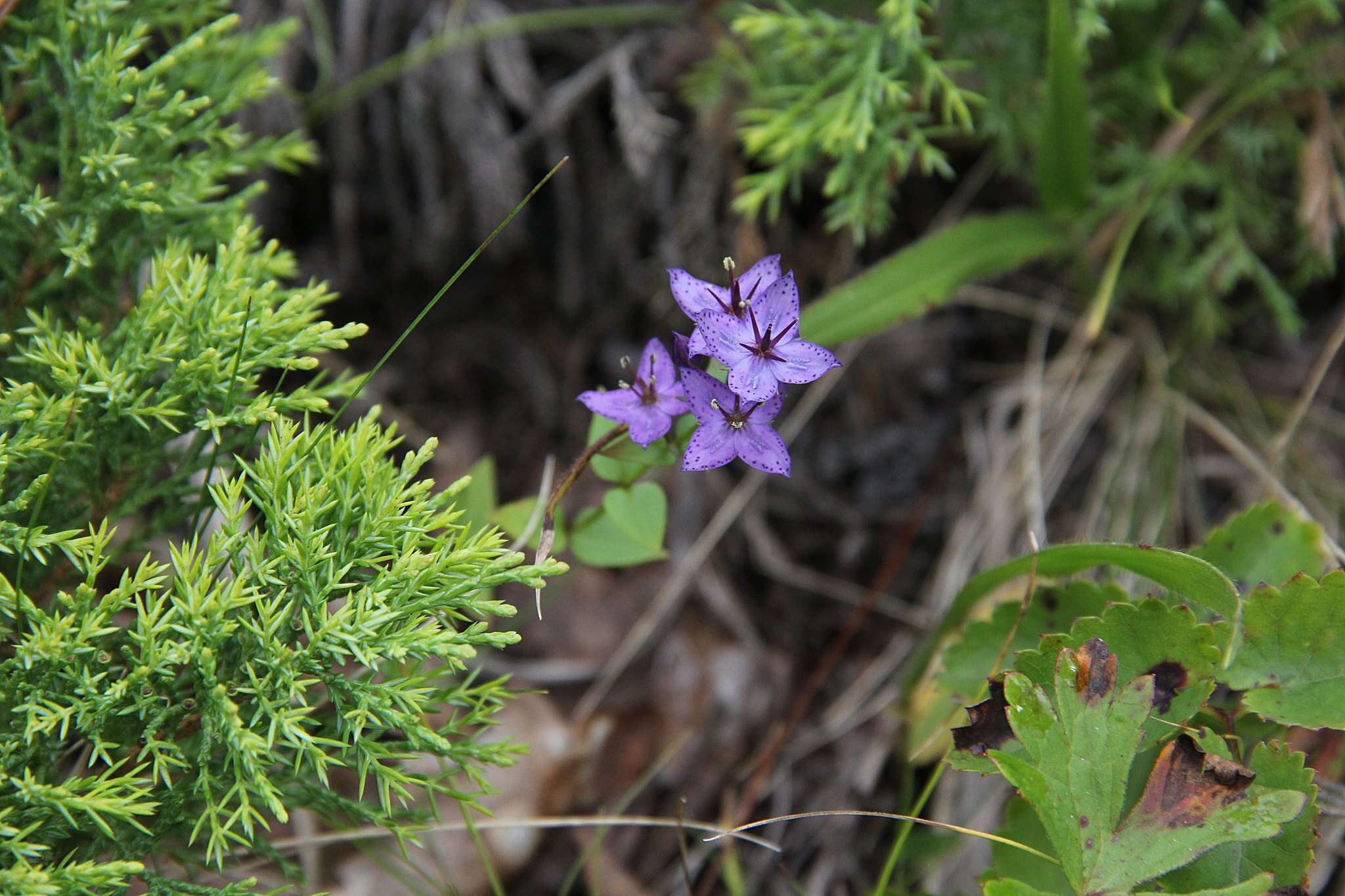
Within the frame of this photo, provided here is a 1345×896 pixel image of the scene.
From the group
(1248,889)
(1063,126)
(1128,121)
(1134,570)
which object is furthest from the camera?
(1128,121)

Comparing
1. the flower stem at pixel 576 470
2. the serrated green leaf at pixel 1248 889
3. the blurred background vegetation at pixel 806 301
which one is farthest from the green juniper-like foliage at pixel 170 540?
the serrated green leaf at pixel 1248 889

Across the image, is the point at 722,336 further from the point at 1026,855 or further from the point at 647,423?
the point at 1026,855

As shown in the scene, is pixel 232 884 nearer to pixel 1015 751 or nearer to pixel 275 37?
pixel 1015 751

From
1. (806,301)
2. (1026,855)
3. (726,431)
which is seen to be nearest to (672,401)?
(726,431)

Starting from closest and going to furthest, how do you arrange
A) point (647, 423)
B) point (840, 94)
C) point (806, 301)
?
point (647, 423)
point (840, 94)
point (806, 301)

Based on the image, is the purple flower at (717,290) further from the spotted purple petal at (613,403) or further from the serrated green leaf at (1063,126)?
the serrated green leaf at (1063,126)

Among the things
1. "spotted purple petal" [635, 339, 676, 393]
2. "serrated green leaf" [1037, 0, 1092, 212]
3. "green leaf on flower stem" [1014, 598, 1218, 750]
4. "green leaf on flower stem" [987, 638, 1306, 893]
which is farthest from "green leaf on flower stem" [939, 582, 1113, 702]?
"serrated green leaf" [1037, 0, 1092, 212]
